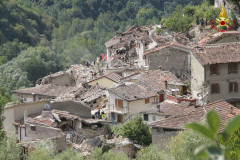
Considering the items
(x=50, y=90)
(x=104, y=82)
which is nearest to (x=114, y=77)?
(x=104, y=82)

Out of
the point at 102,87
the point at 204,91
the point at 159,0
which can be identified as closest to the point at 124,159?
the point at 204,91

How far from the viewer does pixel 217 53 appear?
103 feet

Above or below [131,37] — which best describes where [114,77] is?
below

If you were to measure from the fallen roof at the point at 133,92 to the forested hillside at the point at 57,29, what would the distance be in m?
43.9

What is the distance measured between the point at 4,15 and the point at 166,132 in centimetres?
10372

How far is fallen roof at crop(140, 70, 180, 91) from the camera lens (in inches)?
1450

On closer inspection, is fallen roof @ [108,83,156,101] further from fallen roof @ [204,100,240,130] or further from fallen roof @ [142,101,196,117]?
fallen roof @ [204,100,240,130]

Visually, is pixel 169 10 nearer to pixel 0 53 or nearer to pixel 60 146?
pixel 0 53

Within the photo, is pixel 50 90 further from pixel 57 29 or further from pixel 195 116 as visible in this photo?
pixel 57 29

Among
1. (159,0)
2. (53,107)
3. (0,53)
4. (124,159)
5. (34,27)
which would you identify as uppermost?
(159,0)

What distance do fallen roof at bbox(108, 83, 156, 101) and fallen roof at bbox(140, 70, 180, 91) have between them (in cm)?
76

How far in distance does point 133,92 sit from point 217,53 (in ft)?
22.4

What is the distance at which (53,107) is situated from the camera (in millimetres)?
32656

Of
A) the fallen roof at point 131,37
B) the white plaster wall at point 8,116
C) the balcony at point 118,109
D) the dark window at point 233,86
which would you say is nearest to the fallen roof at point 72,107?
the balcony at point 118,109
